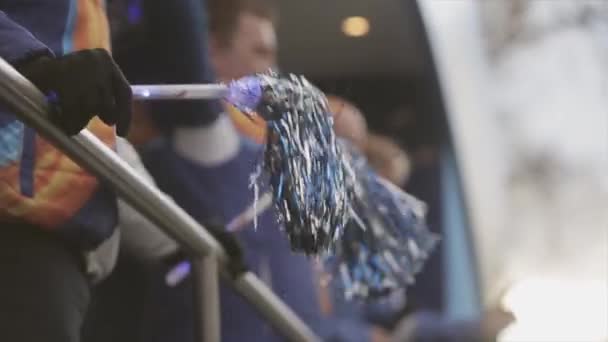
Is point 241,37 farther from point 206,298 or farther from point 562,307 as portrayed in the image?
point 562,307

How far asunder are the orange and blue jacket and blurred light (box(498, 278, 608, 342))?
18.5 inches

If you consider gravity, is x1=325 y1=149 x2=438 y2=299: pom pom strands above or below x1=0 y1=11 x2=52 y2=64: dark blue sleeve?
below

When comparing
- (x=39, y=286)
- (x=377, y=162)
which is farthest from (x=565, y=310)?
(x=39, y=286)

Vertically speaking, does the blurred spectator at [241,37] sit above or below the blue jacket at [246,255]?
above

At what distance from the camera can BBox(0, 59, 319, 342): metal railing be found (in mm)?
440

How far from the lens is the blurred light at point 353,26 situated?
893 mm

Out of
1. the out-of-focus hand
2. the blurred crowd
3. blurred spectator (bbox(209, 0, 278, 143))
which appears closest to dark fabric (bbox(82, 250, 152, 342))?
the blurred crowd

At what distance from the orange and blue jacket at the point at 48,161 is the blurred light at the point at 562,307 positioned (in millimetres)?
470

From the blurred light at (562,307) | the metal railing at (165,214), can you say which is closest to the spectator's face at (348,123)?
the metal railing at (165,214)

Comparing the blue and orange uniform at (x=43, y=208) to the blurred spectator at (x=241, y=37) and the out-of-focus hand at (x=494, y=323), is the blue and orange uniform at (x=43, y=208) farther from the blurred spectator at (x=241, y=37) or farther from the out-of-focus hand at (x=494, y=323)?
the out-of-focus hand at (x=494, y=323)

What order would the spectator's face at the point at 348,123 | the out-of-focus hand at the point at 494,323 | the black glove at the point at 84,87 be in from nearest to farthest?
the black glove at the point at 84,87 → the spectator's face at the point at 348,123 → the out-of-focus hand at the point at 494,323

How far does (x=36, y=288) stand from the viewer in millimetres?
474

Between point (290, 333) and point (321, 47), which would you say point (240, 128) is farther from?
point (321, 47)

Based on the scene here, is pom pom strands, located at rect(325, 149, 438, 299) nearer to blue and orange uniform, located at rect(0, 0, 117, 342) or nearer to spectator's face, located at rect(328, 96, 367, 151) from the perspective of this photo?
spectator's face, located at rect(328, 96, 367, 151)
